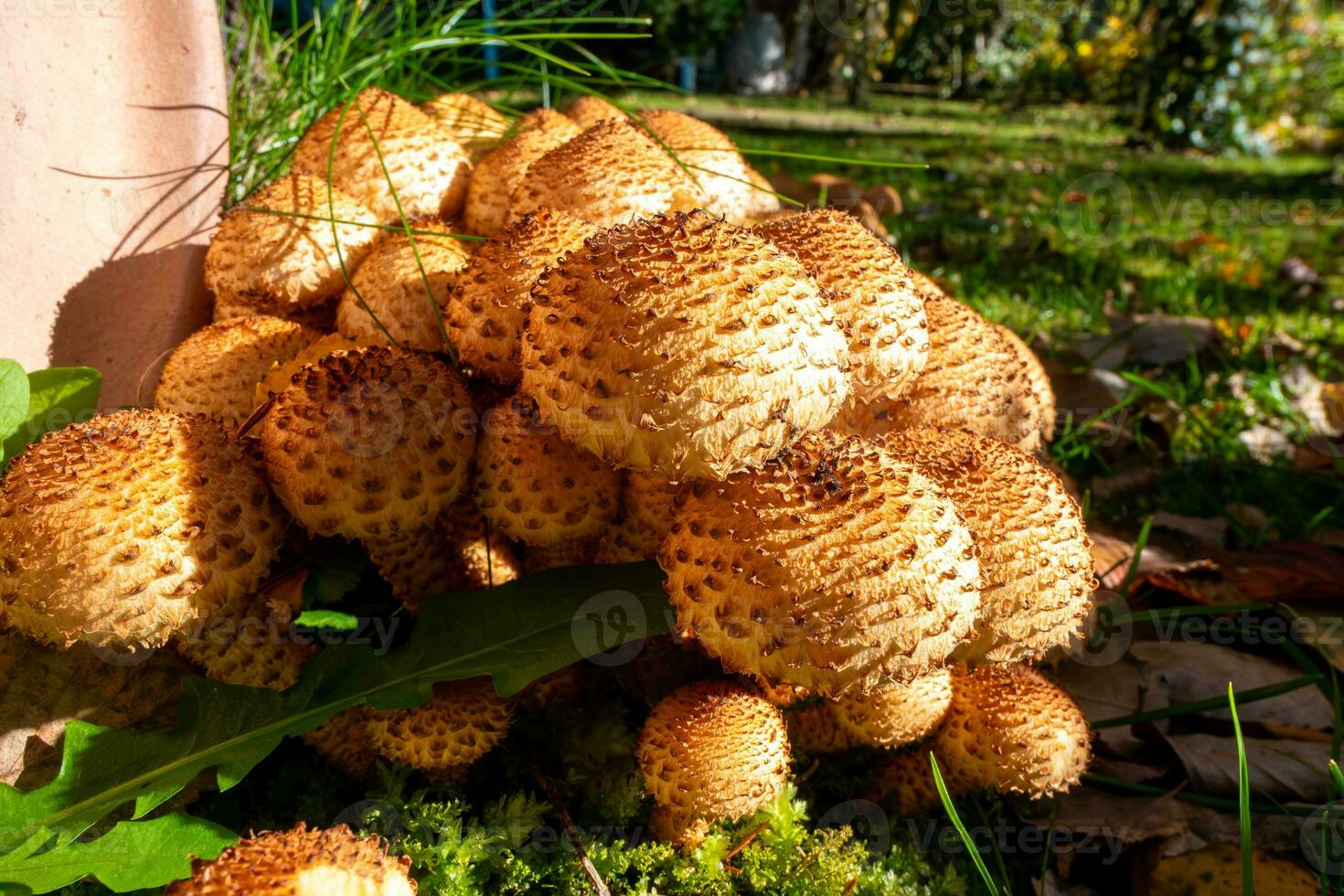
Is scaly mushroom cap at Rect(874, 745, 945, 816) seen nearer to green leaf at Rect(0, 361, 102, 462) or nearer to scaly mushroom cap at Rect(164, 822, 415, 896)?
scaly mushroom cap at Rect(164, 822, 415, 896)

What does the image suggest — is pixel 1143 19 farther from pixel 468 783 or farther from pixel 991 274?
pixel 468 783

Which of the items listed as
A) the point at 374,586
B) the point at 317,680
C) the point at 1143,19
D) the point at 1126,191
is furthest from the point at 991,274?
the point at 1143,19

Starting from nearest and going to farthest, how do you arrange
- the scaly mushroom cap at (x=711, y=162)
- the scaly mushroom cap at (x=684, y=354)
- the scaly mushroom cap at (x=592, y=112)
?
the scaly mushroom cap at (x=684, y=354) < the scaly mushroom cap at (x=711, y=162) < the scaly mushroom cap at (x=592, y=112)

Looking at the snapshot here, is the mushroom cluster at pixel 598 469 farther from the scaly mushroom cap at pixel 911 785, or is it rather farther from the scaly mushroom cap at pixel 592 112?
the scaly mushroom cap at pixel 592 112

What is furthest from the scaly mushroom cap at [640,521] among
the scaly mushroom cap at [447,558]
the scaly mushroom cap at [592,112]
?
the scaly mushroom cap at [592,112]

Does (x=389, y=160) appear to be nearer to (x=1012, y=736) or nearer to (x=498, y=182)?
(x=498, y=182)

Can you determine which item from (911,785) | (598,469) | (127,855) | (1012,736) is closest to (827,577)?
(598,469)

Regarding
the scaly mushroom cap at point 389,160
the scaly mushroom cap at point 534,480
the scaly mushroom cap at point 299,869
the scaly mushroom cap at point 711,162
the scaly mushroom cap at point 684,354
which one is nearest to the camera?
the scaly mushroom cap at point 299,869
